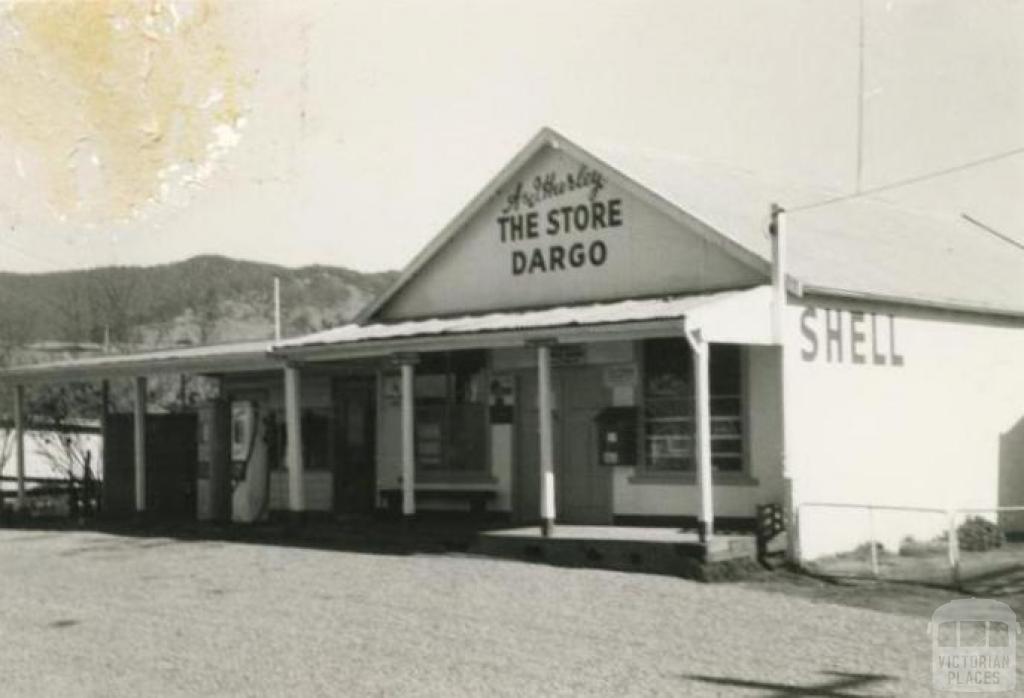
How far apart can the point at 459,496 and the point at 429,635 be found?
8439 mm

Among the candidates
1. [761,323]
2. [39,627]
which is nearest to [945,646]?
[761,323]

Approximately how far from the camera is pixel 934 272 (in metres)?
18.1

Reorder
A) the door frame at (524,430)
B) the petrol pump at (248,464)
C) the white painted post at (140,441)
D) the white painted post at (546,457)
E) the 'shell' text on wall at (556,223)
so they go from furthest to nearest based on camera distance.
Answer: the white painted post at (140,441) → the petrol pump at (248,464) → the door frame at (524,430) → the 'shell' text on wall at (556,223) → the white painted post at (546,457)

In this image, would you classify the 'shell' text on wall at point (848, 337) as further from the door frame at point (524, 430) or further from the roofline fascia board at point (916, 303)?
the door frame at point (524, 430)

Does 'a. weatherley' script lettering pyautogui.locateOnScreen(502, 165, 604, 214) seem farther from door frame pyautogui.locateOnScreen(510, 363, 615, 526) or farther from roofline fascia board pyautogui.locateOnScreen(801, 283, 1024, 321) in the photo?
roofline fascia board pyautogui.locateOnScreen(801, 283, 1024, 321)

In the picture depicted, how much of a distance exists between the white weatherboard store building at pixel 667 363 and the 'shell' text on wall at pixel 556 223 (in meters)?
0.04

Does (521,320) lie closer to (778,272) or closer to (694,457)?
(694,457)

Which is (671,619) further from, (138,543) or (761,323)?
(138,543)

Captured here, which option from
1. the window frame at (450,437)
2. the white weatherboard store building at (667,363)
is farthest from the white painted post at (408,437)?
the window frame at (450,437)

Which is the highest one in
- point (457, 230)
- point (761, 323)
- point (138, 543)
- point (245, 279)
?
point (245, 279)

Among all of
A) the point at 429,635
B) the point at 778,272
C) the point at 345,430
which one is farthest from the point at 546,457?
the point at 345,430

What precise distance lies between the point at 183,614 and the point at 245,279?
8908cm

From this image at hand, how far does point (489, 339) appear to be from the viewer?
618 inches

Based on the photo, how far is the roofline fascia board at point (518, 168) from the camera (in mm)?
15188
